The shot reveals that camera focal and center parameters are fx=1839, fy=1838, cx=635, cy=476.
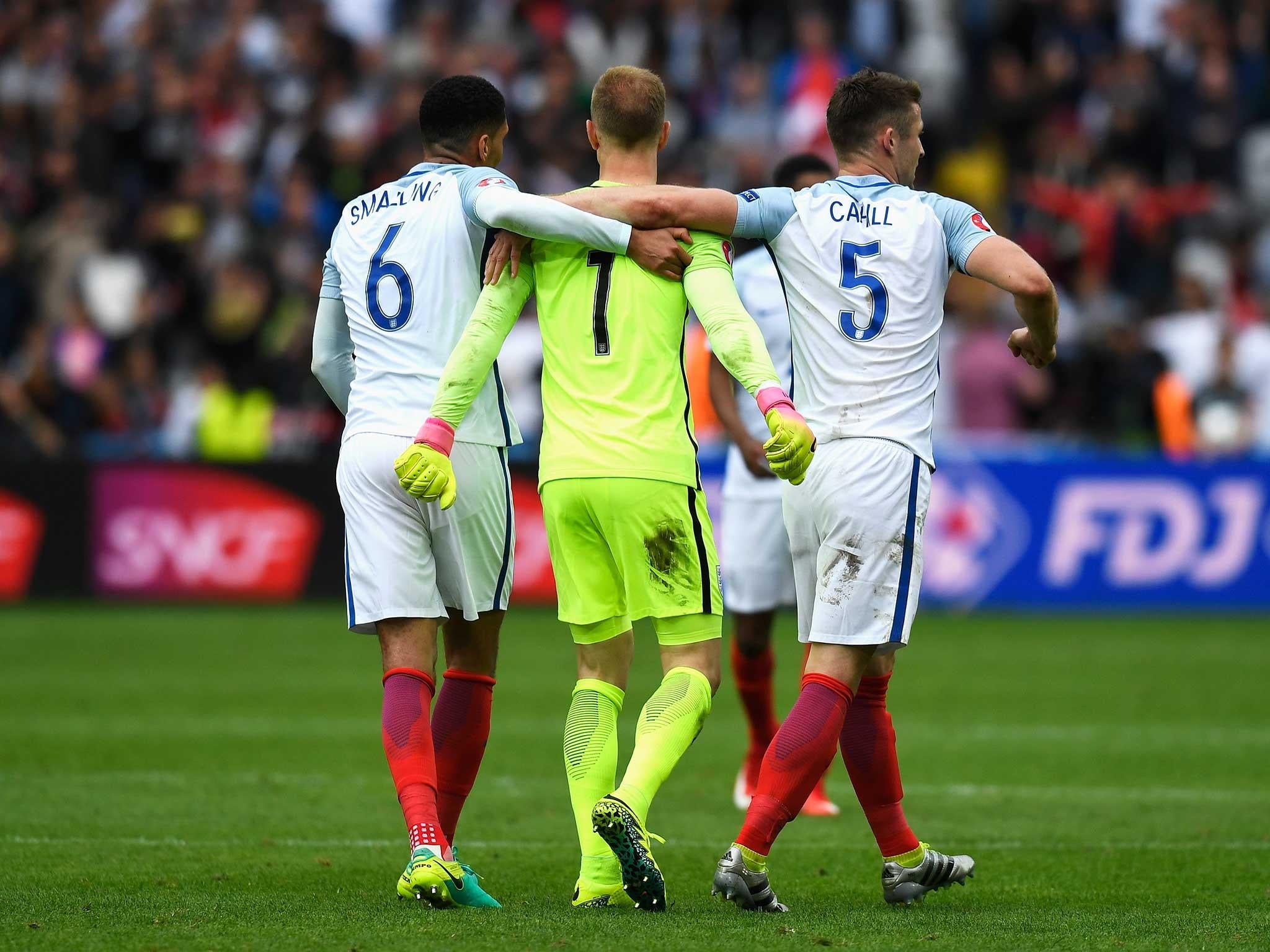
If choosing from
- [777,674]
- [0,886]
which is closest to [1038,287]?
[0,886]

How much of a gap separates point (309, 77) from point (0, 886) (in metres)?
15.8

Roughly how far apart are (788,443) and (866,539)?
55 centimetres

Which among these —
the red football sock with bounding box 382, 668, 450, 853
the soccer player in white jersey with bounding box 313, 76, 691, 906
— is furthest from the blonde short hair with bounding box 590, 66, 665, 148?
the red football sock with bounding box 382, 668, 450, 853

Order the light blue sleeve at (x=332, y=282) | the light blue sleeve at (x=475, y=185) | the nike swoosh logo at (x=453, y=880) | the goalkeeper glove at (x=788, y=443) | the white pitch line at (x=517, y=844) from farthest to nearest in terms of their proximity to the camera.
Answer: the white pitch line at (x=517, y=844)
the light blue sleeve at (x=332, y=282)
the light blue sleeve at (x=475, y=185)
the nike swoosh logo at (x=453, y=880)
the goalkeeper glove at (x=788, y=443)

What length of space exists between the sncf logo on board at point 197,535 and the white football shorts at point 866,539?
35.3 feet

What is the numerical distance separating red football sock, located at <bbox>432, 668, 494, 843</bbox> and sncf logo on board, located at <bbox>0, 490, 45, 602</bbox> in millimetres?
10767

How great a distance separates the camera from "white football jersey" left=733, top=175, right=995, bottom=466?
5.78 m

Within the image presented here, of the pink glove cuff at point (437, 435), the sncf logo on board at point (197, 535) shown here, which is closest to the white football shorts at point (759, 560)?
the pink glove cuff at point (437, 435)

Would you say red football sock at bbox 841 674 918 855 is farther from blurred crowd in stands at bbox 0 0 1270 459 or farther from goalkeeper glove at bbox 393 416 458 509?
blurred crowd in stands at bbox 0 0 1270 459

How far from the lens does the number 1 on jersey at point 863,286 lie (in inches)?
228

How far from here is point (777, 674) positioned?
41.1 feet

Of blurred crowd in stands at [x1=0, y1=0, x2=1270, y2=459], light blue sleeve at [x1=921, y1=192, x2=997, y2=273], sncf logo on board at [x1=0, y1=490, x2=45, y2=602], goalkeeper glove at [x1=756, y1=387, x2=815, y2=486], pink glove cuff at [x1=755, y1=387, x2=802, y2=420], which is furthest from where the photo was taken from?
blurred crowd in stands at [x1=0, y1=0, x2=1270, y2=459]

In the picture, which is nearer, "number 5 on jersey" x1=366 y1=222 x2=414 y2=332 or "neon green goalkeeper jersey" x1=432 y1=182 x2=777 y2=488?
"neon green goalkeeper jersey" x1=432 y1=182 x2=777 y2=488

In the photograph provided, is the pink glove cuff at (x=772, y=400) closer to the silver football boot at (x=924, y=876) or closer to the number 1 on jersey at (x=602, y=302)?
the number 1 on jersey at (x=602, y=302)
